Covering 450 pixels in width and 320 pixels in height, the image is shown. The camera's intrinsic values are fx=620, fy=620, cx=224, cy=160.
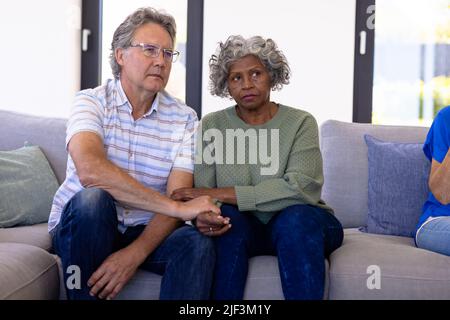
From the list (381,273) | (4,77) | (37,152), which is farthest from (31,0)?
(381,273)

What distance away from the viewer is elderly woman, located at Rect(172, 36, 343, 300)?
1.65 meters

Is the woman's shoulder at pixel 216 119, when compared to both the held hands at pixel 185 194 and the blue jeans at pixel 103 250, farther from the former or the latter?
the blue jeans at pixel 103 250

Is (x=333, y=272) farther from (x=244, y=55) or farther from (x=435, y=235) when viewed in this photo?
(x=244, y=55)

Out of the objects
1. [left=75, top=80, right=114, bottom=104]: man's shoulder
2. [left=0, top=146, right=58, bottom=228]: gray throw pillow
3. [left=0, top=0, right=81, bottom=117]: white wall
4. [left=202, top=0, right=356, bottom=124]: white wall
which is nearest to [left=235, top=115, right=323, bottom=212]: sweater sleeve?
[left=75, top=80, right=114, bottom=104]: man's shoulder

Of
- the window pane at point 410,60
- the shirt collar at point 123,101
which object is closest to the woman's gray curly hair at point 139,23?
the shirt collar at point 123,101

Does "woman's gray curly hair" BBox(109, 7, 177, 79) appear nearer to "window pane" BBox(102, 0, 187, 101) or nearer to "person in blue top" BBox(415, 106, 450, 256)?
"person in blue top" BBox(415, 106, 450, 256)

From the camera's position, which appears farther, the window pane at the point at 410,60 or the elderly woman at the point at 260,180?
the window pane at the point at 410,60

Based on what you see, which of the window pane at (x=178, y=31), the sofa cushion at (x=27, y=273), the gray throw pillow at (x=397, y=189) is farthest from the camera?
the window pane at (x=178, y=31)

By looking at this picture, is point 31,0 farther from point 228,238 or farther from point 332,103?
point 228,238

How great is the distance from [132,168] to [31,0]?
81.0 inches

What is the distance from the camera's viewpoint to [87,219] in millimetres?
1549

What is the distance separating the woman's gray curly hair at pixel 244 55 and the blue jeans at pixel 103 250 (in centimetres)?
67

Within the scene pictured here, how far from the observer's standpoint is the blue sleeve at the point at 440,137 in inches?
77.0

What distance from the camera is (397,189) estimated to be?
2188mm
